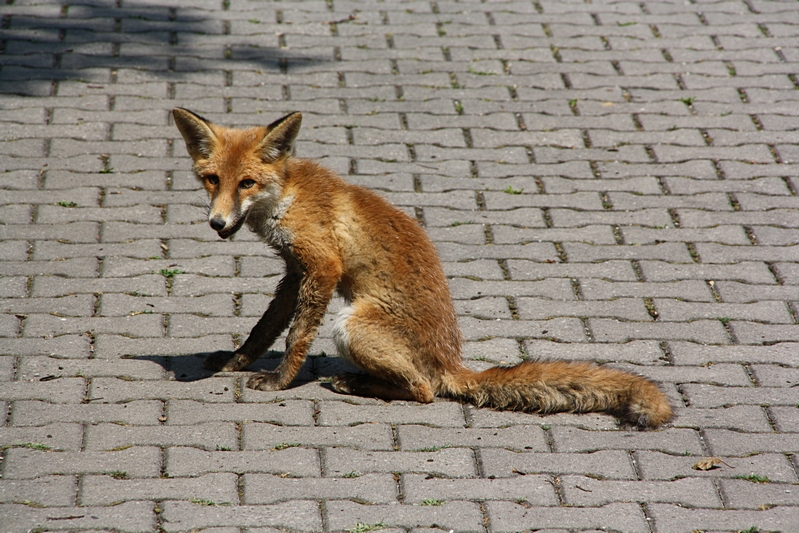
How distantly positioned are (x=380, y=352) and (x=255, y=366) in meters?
0.90

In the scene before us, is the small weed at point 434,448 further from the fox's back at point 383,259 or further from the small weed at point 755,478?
the small weed at point 755,478

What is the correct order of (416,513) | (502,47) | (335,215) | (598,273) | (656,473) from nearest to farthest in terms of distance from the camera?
(416,513), (656,473), (335,215), (598,273), (502,47)

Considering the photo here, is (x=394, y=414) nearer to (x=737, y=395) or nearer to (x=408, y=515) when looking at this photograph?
(x=408, y=515)

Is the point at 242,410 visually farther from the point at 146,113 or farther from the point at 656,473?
the point at 146,113

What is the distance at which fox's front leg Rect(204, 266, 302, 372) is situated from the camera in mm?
4902

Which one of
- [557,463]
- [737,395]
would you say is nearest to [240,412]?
[557,463]

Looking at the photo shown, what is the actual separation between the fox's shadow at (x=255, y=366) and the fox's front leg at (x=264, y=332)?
2.0 inches

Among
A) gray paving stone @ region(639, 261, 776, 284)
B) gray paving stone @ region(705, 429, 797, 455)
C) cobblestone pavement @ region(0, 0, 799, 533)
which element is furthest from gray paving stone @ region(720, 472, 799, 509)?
gray paving stone @ region(639, 261, 776, 284)

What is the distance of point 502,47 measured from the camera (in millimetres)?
8719

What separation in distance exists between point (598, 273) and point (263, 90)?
3.59 metres

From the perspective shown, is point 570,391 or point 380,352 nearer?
point 570,391

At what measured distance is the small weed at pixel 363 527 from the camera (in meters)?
3.72

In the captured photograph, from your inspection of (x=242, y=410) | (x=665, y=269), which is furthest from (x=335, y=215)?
(x=665, y=269)

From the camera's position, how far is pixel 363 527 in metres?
3.74
